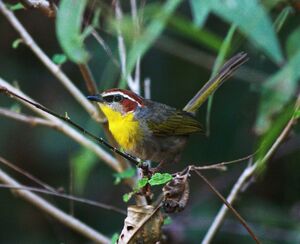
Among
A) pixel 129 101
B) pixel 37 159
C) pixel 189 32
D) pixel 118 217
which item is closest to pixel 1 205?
pixel 37 159

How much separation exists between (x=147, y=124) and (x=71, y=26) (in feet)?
6.40

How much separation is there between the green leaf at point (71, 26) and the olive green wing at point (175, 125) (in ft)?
5.71

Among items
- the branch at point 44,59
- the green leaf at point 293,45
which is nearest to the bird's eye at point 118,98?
the branch at point 44,59

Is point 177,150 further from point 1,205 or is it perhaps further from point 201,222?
point 1,205

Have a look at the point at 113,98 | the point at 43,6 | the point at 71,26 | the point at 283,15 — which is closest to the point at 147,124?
the point at 113,98

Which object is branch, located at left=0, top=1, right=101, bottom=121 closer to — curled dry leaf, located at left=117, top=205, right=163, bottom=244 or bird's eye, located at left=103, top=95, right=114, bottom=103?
bird's eye, located at left=103, top=95, right=114, bottom=103

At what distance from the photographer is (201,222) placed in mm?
5141

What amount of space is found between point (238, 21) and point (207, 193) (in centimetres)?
374

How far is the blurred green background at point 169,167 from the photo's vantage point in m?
5.20

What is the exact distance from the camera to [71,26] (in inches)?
77.7

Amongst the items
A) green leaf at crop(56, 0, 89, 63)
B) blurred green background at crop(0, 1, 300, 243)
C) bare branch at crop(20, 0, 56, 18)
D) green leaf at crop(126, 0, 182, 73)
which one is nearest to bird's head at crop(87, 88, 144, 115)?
bare branch at crop(20, 0, 56, 18)

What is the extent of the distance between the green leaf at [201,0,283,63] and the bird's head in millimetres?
1918

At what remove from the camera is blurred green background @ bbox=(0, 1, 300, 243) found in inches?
205

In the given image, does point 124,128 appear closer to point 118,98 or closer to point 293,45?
point 118,98
